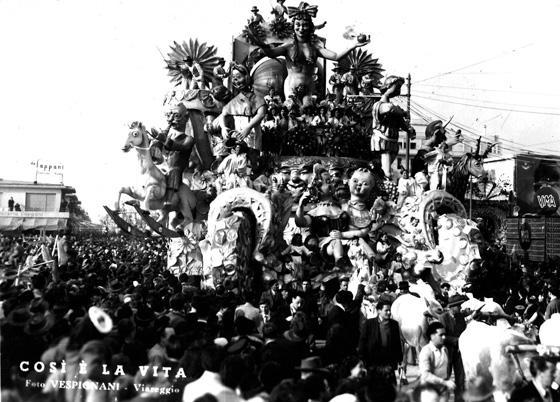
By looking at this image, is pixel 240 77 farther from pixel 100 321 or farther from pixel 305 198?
pixel 100 321

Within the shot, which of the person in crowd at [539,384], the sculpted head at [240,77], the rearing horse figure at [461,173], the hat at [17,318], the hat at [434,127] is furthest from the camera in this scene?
the sculpted head at [240,77]

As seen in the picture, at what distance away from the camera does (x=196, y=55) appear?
2156 centimetres

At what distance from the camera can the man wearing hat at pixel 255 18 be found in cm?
2153

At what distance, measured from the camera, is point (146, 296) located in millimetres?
9117

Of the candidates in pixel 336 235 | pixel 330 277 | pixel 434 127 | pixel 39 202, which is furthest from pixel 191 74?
pixel 330 277

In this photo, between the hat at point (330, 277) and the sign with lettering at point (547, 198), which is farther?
the sign with lettering at point (547, 198)

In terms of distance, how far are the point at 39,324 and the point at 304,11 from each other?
15.8 metres

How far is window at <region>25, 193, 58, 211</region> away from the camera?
2439cm

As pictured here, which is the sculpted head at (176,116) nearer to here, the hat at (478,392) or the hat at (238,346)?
the hat at (238,346)

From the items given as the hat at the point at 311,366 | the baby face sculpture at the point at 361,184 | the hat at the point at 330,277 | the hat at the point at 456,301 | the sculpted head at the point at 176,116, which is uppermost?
the sculpted head at the point at 176,116

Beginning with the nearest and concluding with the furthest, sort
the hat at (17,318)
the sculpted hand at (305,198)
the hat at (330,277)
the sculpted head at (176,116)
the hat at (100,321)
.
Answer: the hat at (100,321), the hat at (17,318), the hat at (330,277), the sculpted hand at (305,198), the sculpted head at (176,116)

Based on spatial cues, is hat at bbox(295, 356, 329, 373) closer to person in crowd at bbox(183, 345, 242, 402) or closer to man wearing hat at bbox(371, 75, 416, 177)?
person in crowd at bbox(183, 345, 242, 402)

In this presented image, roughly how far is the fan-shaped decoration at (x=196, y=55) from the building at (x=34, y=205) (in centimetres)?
581

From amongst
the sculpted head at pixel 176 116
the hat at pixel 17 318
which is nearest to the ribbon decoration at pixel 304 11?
the sculpted head at pixel 176 116
